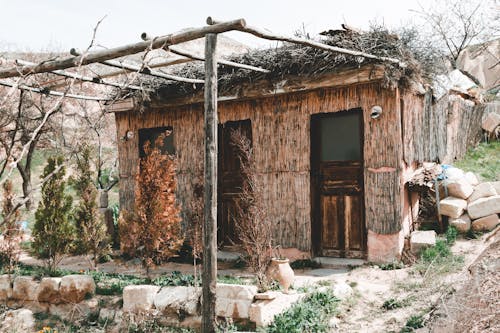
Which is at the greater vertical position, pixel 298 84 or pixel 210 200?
pixel 298 84

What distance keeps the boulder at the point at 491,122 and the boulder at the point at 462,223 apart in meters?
7.70

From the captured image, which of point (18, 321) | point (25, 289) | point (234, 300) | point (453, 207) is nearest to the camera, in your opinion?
point (234, 300)

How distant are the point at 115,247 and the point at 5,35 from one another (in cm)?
1277

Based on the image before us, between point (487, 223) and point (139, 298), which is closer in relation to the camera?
point (139, 298)

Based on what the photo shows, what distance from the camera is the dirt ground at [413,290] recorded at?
427cm

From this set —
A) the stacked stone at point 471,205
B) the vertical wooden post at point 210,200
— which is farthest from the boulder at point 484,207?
the vertical wooden post at point 210,200

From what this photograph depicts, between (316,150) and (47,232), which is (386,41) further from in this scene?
(47,232)

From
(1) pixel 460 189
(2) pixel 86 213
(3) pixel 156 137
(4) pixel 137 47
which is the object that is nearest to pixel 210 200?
(4) pixel 137 47

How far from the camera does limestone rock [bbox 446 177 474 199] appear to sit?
29.8 feet

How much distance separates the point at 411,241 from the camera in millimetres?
7879

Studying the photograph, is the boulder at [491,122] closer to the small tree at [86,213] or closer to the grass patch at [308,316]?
the grass patch at [308,316]

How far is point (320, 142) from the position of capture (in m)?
8.75

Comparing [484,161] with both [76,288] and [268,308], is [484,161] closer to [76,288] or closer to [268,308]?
[268,308]

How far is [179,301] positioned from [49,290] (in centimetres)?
258
